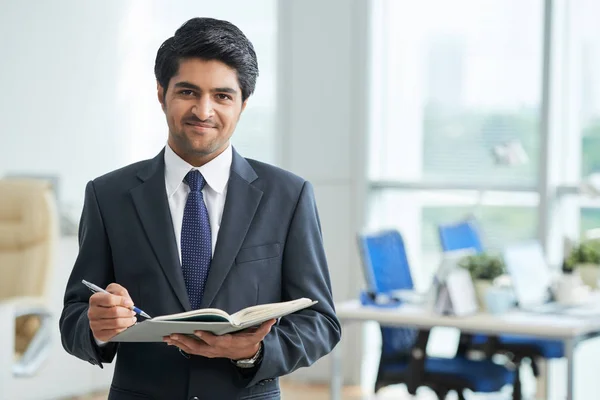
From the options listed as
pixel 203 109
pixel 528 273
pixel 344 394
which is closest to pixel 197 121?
pixel 203 109

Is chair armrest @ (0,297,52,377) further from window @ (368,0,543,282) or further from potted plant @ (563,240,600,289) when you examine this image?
window @ (368,0,543,282)

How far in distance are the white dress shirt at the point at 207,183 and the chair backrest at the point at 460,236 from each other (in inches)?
151

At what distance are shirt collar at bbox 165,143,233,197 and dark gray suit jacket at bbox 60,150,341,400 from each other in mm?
18

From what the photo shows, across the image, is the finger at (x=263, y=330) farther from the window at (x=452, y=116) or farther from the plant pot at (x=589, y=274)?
the window at (x=452, y=116)

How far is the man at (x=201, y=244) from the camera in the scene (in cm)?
178

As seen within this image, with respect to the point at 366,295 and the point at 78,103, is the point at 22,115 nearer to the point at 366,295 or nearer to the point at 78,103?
the point at 78,103

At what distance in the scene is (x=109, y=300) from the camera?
165cm

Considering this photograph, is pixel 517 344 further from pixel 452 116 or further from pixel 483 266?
pixel 452 116

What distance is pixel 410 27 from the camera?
6930mm

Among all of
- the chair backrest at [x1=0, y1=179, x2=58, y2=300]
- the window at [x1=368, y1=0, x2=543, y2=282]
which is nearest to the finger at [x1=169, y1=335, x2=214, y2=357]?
the chair backrest at [x1=0, y1=179, x2=58, y2=300]

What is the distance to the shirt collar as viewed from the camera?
6.13 feet

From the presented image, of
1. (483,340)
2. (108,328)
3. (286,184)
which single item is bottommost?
(483,340)

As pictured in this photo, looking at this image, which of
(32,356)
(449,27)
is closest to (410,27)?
(449,27)

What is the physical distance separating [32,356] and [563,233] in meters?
3.35
